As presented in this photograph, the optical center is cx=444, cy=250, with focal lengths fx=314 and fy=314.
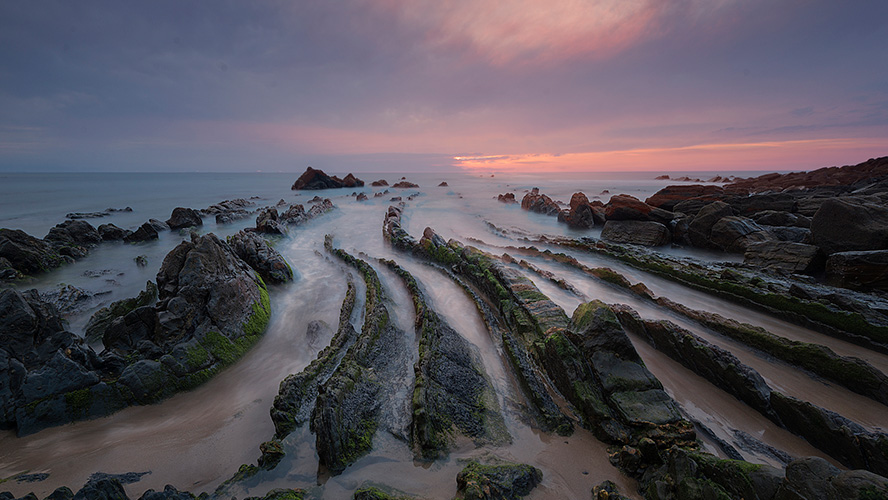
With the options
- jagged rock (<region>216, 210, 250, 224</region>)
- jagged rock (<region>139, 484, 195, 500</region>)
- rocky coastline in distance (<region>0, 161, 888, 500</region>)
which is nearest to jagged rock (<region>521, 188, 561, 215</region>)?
rocky coastline in distance (<region>0, 161, 888, 500</region>)

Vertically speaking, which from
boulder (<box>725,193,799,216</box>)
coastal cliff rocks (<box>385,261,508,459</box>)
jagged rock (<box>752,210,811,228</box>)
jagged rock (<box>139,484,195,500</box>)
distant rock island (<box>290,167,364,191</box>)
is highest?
distant rock island (<box>290,167,364,191</box>)

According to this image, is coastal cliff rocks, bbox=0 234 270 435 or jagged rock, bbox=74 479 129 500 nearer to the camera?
jagged rock, bbox=74 479 129 500

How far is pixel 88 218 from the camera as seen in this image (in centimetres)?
2709

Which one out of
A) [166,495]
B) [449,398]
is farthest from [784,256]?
[166,495]

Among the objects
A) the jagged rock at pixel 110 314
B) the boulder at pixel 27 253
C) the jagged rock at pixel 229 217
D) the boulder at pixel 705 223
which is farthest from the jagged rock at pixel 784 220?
the jagged rock at pixel 229 217

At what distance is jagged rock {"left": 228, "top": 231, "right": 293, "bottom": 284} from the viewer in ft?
39.0

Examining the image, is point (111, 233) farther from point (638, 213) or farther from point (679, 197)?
point (679, 197)

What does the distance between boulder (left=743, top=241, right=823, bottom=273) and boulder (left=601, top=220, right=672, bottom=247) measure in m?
4.30

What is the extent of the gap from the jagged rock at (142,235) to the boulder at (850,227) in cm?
3148

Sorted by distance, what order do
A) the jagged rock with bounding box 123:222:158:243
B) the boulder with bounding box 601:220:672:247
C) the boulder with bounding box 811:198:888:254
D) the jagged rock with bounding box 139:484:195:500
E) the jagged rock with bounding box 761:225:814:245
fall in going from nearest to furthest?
the jagged rock with bounding box 139:484:195:500, the boulder with bounding box 811:198:888:254, the jagged rock with bounding box 761:225:814:245, the boulder with bounding box 601:220:672:247, the jagged rock with bounding box 123:222:158:243

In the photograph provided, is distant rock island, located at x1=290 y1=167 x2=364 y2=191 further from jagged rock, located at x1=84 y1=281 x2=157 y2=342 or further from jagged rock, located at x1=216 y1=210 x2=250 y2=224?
jagged rock, located at x1=84 y1=281 x2=157 y2=342

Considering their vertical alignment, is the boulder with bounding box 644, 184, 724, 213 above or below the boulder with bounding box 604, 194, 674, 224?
above

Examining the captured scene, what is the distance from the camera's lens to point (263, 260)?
1213 cm

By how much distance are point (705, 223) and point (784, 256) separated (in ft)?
15.3
